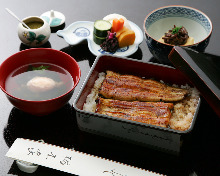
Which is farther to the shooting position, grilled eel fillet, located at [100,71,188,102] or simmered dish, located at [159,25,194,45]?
simmered dish, located at [159,25,194,45]

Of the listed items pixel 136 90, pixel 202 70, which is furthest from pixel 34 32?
pixel 202 70

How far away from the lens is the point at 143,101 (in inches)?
57.9

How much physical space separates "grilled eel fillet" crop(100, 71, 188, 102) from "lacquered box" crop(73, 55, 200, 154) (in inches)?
1.9

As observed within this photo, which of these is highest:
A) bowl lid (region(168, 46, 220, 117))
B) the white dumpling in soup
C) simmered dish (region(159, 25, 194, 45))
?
bowl lid (region(168, 46, 220, 117))

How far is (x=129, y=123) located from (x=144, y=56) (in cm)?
66

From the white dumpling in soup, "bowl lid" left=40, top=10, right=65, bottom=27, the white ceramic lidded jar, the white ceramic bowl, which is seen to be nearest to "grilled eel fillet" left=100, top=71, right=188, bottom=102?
the white dumpling in soup

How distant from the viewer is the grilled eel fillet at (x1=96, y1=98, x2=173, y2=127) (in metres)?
1.36

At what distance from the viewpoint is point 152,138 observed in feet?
4.35

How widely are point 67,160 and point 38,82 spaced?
42 centimetres

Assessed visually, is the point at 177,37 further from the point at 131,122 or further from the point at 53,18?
the point at 53,18

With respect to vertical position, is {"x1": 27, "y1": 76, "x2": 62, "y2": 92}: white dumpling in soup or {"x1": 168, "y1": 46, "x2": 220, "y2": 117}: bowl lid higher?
{"x1": 168, "y1": 46, "x2": 220, "y2": 117}: bowl lid

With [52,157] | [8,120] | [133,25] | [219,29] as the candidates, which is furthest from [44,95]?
[219,29]

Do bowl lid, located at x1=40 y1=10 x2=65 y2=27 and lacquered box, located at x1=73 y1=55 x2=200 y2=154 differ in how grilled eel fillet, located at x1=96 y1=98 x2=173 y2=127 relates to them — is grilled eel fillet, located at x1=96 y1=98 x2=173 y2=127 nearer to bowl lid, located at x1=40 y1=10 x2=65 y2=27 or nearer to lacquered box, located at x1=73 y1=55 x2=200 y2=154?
lacquered box, located at x1=73 y1=55 x2=200 y2=154

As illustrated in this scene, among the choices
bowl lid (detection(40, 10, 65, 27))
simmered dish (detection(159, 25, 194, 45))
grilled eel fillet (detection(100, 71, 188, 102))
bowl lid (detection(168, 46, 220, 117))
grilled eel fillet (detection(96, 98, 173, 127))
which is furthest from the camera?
bowl lid (detection(40, 10, 65, 27))
